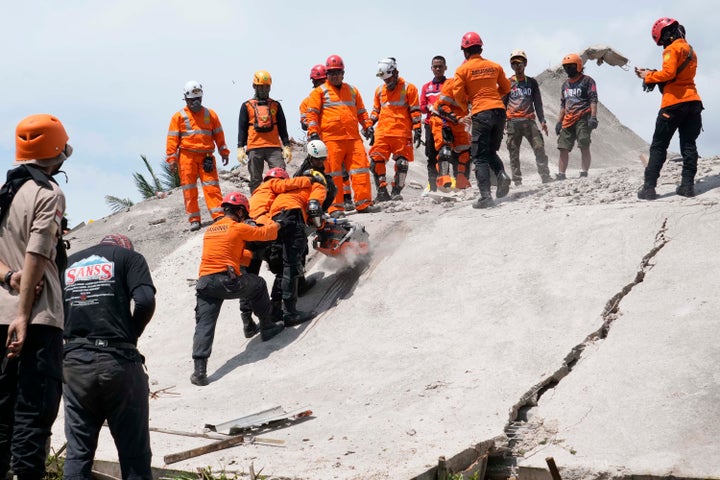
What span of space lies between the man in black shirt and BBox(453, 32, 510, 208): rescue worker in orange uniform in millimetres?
5900

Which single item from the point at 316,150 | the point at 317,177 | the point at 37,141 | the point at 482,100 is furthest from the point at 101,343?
the point at 482,100

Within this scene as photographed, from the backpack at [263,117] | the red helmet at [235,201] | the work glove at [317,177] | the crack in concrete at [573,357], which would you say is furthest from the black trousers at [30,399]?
the backpack at [263,117]

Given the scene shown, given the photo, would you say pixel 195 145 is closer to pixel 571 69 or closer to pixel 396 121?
pixel 396 121

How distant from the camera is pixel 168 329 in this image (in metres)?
10.1

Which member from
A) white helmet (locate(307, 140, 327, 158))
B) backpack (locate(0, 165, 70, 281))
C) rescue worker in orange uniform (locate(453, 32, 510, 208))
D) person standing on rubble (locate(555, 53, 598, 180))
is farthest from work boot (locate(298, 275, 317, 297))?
backpack (locate(0, 165, 70, 281))

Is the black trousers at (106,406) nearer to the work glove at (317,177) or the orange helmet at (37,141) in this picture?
the orange helmet at (37,141)

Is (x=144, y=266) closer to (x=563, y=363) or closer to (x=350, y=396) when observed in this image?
(x=350, y=396)

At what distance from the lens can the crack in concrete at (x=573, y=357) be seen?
19.2 ft

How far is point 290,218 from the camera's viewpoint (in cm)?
905

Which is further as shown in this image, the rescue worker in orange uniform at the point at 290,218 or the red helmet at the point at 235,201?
the rescue worker in orange uniform at the point at 290,218

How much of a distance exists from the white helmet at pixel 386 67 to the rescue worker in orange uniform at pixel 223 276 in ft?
12.9

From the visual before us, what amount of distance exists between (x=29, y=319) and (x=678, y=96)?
267 inches

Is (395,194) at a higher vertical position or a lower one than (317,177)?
lower

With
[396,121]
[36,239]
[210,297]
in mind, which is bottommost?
[210,297]
